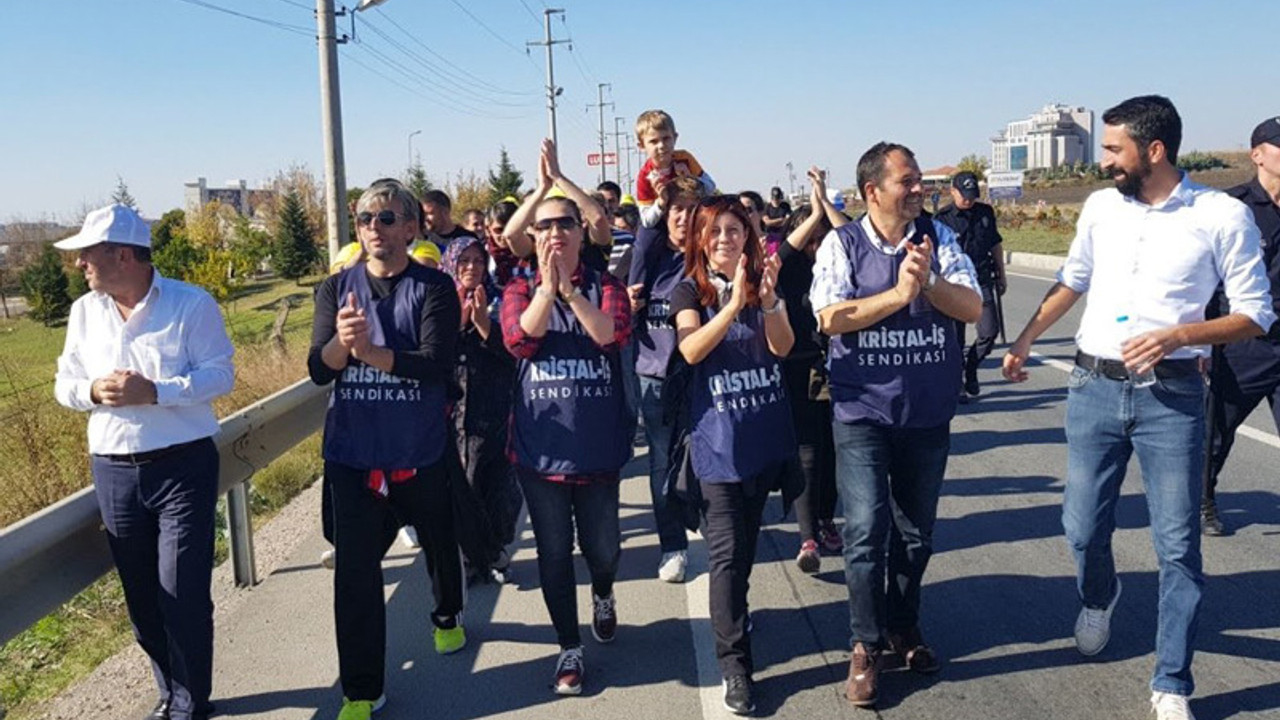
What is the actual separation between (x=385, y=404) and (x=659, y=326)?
1.22m

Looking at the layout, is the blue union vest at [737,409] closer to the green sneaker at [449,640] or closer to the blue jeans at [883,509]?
the blue jeans at [883,509]

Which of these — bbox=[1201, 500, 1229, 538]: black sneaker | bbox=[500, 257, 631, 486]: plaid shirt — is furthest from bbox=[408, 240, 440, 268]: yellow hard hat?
bbox=[1201, 500, 1229, 538]: black sneaker

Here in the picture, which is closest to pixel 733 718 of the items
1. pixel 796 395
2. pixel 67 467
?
pixel 796 395

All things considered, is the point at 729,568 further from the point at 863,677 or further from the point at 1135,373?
the point at 1135,373

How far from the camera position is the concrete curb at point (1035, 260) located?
89.9 feet

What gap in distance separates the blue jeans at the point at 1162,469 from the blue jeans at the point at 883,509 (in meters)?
0.56

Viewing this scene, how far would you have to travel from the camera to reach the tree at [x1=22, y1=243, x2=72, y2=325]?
3903 centimetres

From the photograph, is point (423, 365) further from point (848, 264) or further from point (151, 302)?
point (848, 264)

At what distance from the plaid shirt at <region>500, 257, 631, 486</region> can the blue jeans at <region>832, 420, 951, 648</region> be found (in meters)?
0.93

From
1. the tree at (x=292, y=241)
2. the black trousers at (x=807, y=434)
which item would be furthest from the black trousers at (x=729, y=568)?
the tree at (x=292, y=241)

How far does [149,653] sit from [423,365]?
1.56 metres

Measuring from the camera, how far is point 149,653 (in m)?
3.97

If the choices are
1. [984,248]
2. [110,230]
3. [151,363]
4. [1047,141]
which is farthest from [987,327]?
[1047,141]

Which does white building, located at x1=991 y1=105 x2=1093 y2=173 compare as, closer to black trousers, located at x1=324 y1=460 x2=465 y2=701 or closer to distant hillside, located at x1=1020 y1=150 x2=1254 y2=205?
distant hillside, located at x1=1020 y1=150 x2=1254 y2=205
